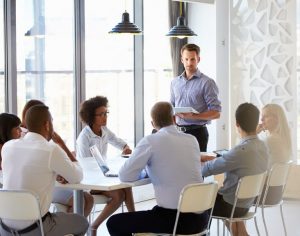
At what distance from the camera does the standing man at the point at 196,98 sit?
606 centimetres

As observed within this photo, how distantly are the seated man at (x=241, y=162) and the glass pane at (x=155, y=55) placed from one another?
3.20 metres

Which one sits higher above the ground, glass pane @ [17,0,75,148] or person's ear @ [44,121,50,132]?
glass pane @ [17,0,75,148]

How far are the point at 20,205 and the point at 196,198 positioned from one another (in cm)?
108

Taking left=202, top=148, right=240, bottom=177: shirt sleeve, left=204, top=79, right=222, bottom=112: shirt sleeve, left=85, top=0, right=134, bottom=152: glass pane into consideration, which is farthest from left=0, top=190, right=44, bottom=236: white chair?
left=85, top=0, right=134, bottom=152: glass pane

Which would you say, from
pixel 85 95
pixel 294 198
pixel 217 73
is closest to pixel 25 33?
pixel 85 95

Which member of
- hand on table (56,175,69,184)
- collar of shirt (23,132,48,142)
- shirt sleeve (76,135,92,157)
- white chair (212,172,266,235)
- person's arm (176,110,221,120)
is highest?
collar of shirt (23,132,48,142)

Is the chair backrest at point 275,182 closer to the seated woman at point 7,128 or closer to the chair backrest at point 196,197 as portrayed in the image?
the chair backrest at point 196,197

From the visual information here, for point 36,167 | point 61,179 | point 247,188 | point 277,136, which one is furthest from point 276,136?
point 36,167

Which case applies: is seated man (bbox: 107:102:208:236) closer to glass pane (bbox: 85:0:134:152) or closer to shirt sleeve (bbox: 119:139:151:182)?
shirt sleeve (bbox: 119:139:151:182)

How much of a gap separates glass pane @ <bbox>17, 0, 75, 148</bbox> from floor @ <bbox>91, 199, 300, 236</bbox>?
3.92 ft

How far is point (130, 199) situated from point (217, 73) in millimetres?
3042

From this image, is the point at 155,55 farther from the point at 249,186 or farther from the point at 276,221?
the point at 249,186

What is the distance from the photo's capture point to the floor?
5.93 metres

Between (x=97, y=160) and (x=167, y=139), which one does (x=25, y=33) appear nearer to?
(x=97, y=160)
